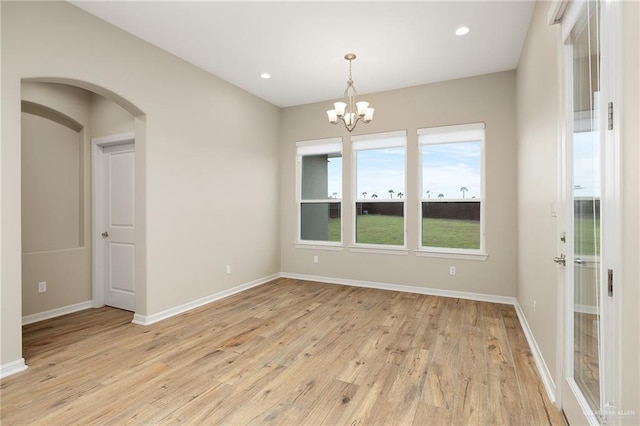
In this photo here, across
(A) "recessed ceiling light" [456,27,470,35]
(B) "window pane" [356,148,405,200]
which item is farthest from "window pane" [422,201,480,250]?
(A) "recessed ceiling light" [456,27,470,35]

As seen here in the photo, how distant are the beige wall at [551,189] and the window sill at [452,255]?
92cm

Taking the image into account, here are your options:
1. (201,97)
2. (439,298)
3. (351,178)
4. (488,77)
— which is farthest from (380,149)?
(201,97)

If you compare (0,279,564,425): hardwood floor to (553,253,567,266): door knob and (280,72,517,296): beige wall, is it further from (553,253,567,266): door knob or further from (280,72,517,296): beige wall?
(553,253,567,266): door knob

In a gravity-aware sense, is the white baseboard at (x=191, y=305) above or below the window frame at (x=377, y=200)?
below

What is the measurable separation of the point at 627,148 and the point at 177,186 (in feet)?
13.1

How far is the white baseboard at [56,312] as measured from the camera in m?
3.53

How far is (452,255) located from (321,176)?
2.56 m

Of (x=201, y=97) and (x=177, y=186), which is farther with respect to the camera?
(x=201, y=97)

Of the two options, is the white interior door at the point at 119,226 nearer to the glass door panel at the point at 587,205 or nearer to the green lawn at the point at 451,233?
the green lawn at the point at 451,233

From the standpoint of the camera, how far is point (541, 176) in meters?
2.47

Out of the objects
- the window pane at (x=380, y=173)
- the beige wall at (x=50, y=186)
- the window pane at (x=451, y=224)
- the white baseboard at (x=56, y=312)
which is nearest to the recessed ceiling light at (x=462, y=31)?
the window pane at (x=380, y=173)

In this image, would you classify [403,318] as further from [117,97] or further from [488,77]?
[117,97]

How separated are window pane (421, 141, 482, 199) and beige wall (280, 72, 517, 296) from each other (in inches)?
6.6

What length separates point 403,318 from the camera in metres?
3.64
